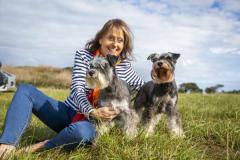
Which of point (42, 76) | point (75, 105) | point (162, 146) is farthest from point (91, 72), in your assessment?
point (42, 76)

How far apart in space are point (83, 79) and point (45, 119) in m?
0.97

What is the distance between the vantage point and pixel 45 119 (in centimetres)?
694

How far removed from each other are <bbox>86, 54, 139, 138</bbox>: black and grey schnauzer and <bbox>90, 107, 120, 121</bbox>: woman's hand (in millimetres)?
86

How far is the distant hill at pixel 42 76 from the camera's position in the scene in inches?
881

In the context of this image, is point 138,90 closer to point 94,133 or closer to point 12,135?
point 94,133

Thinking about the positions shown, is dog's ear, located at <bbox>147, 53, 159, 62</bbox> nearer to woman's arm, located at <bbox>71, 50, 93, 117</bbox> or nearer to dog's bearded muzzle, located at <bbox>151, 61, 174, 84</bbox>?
dog's bearded muzzle, located at <bbox>151, 61, 174, 84</bbox>

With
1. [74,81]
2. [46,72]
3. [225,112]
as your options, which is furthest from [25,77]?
[74,81]

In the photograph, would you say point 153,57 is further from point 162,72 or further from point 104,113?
point 104,113

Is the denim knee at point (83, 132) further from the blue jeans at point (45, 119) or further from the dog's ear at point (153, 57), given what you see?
Result: the dog's ear at point (153, 57)

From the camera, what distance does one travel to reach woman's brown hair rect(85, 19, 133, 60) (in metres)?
7.40

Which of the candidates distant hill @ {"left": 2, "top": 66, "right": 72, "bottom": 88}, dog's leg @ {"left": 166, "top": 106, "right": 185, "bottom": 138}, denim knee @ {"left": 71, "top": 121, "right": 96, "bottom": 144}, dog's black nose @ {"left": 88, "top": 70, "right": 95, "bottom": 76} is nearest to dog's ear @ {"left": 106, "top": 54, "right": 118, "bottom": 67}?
dog's black nose @ {"left": 88, "top": 70, "right": 95, "bottom": 76}

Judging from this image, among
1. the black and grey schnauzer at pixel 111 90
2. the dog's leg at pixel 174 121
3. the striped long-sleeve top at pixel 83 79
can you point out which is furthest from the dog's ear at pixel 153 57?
the black and grey schnauzer at pixel 111 90

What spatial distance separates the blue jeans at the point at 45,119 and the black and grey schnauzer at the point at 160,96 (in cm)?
171

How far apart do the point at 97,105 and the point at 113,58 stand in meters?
0.85
